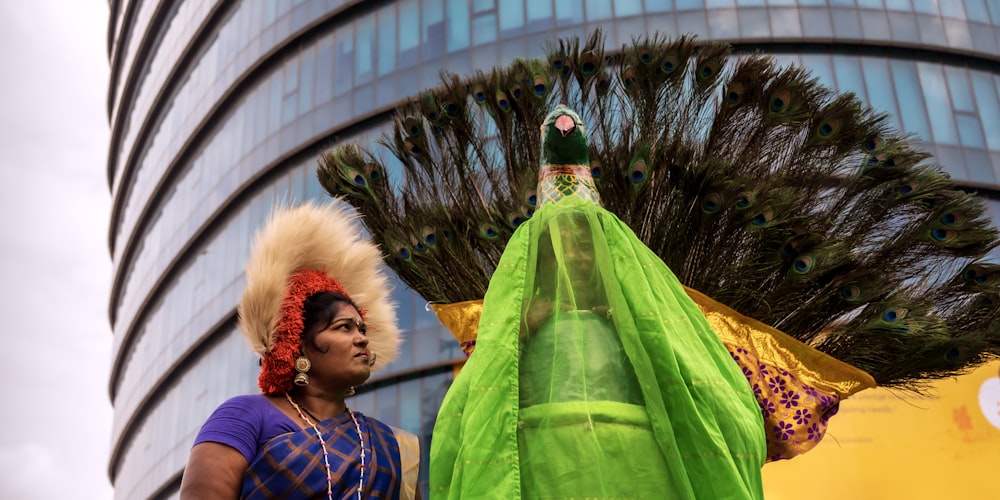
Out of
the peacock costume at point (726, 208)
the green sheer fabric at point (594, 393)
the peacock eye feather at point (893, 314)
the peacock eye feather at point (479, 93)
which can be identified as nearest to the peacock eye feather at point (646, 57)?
the peacock costume at point (726, 208)

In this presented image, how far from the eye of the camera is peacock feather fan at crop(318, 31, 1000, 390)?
4688mm

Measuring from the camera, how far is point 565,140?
12.7 ft

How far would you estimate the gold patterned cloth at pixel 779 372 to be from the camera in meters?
4.15

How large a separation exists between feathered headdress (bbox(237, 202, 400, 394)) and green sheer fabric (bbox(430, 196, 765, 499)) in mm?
483

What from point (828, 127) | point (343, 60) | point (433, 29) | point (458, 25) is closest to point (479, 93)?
point (828, 127)

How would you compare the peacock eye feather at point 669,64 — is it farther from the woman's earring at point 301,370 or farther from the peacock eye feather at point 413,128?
the woman's earring at point 301,370

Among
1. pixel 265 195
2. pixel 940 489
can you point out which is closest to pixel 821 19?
pixel 940 489

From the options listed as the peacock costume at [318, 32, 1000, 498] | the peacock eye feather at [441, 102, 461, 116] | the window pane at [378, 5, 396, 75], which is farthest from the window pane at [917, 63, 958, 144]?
the peacock eye feather at [441, 102, 461, 116]

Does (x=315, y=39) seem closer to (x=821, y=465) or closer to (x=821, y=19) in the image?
(x=821, y=19)

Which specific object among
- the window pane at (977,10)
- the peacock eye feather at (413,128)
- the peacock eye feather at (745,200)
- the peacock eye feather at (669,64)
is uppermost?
the window pane at (977,10)

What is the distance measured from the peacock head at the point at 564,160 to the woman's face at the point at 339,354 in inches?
35.5

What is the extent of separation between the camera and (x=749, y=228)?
4652mm

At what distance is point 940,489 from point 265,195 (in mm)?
14550

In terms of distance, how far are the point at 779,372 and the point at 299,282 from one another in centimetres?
206
